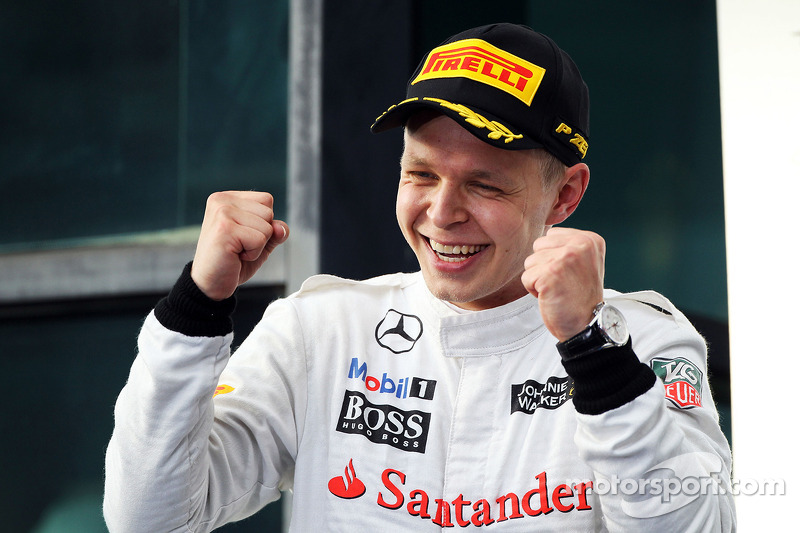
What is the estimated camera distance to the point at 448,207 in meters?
1.31

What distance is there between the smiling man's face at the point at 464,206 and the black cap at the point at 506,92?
0.04 metres

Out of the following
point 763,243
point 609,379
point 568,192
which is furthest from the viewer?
point 763,243

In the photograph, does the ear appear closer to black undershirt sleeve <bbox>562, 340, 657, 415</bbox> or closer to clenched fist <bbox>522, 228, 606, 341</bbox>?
clenched fist <bbox>522, 228, 606, 341</bbox>

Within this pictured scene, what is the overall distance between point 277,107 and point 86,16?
2.76 ft

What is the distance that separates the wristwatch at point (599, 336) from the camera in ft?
3.41

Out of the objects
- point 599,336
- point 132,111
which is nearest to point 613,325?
point 599,336

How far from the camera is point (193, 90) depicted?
10.2 feet

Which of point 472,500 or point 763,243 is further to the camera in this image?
point 763,243

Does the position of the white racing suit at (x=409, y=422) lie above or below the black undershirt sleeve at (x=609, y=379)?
below

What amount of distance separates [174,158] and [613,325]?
2.36 meters

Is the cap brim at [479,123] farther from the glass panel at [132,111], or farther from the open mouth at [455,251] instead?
the glass panel at [132,111]

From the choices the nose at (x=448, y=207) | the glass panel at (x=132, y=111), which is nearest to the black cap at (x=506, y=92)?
the nose at (x=448, y=207)

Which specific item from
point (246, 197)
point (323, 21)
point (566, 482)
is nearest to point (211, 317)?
point (246, 197)

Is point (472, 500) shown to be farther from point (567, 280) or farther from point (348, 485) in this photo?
point (567, 280)
